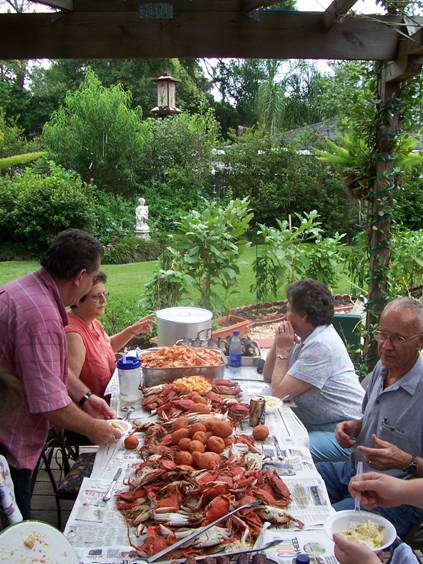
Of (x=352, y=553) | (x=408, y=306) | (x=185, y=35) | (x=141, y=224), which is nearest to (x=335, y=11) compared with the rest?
(x=185, y=35)

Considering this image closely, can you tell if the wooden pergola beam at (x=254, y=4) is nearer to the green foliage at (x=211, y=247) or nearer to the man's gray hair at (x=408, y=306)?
the man's gray hair at (x=408, y=306)

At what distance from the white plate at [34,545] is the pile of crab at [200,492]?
0.30 metres

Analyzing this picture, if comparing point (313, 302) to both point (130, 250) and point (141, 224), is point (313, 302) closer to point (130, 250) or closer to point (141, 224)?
point (130, 250)

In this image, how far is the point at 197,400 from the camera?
2.62 meters

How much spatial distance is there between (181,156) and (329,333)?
→ 1154cm

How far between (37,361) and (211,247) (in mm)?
3207

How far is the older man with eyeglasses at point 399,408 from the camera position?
2.16m

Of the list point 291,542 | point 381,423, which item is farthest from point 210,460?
point 381,423

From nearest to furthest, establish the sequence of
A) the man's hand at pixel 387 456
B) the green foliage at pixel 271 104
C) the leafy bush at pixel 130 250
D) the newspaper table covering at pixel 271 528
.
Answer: the newspaper table covering at pixel 271 528
the man's hand at pixel 387 456
the leafy bush at pixel 130 250
the green foliage at pixel 271 104

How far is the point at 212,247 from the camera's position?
5234mm

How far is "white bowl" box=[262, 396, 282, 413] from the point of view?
2711mm

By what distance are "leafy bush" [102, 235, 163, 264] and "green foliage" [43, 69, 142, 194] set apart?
2.77m

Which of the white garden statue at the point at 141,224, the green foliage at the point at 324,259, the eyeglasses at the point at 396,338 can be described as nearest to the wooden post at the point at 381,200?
the green foliage at the point at 324,259

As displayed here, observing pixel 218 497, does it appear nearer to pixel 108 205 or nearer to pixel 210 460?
pixel 210 460
